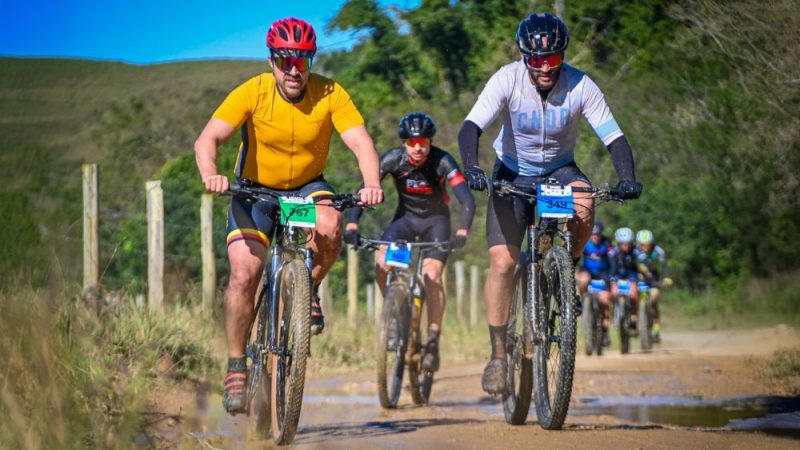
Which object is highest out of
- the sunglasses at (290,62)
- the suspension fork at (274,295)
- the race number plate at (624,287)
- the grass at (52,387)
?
the sunglasses at (290,62)

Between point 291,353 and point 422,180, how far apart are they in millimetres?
4551

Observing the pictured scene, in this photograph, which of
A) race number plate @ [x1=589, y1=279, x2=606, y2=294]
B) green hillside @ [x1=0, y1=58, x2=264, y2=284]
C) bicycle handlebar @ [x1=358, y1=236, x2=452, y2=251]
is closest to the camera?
green hillside @ [x1=0, y1=58, x2=264, y2=284]

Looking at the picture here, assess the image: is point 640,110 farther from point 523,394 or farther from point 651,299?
point 523,394

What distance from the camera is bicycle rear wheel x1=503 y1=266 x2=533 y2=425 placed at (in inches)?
323

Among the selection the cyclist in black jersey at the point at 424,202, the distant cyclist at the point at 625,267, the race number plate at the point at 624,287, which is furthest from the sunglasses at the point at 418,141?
the race number plate at the point at 624,287

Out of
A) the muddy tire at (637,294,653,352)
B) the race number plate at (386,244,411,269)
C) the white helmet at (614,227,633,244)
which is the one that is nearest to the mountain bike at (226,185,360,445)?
the race number plate at (386,244,411,269)

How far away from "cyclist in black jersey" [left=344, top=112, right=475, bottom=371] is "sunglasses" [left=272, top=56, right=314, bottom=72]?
3.65 m

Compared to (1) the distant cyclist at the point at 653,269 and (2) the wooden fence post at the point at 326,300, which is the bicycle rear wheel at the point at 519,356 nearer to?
(2) the wooden fence post at the point at 326,300

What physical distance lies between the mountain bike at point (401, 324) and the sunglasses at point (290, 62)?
361cm

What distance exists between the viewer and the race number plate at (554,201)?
7785 mm

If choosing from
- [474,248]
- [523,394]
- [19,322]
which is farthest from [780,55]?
[474,248]

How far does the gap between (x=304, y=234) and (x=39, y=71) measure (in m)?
9.39

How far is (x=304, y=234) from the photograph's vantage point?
299 inches

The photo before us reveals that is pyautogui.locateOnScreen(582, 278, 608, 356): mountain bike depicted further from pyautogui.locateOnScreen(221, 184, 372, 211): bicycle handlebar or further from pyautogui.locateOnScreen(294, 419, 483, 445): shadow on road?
pyautogui.locateOnScreen(221, 184, 372, 211): bicycle handlebar
